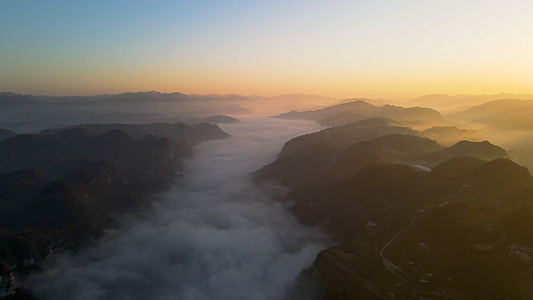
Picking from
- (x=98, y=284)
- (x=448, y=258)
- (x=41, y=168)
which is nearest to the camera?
(x=448, y=258)

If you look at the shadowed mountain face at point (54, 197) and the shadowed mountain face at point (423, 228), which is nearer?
the shadowed mountain face at point (423, 228)

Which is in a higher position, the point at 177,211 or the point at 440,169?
the point at 440,169

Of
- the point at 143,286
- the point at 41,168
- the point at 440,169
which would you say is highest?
the point at 440,169

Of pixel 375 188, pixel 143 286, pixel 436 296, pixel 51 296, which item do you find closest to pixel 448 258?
pixel 436 296

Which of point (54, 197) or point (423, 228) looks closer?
point (423, 228)

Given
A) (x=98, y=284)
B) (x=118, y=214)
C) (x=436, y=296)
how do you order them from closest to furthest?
(x=436, y=296) < (x=98, y=284) < (x=118, y=214)

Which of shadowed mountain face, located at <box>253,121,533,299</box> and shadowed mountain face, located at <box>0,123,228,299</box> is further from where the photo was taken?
shadowed mountain face, located at <box>0,123,228,299</box>

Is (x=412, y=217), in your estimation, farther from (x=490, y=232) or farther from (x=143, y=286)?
(x=143, y=286)

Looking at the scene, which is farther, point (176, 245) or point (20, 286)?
point (176, 245)

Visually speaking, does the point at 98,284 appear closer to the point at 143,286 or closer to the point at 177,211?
the point at 143,286

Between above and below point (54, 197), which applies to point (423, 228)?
above

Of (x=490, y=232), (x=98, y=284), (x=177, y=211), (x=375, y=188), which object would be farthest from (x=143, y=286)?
(x=490, y=232)
